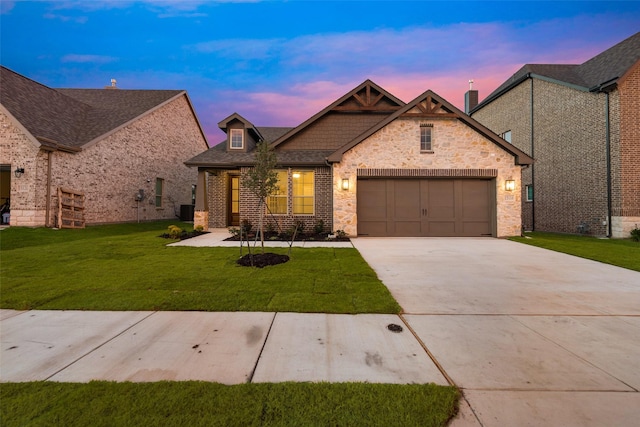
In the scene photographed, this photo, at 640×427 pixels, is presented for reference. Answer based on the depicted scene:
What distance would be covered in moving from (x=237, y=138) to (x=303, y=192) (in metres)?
4.68

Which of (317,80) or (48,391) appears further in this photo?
(317,80)

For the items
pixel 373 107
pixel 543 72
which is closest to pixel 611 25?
pixel 543 72

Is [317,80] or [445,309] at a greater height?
[317,80]

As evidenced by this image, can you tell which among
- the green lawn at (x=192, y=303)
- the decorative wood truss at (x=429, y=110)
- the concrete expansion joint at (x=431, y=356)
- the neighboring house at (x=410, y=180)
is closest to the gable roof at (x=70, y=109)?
the green lawn at (x=192, y=303)

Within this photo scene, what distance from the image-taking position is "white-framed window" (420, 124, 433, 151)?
462 inches

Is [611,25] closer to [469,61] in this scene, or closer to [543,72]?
[543,72]

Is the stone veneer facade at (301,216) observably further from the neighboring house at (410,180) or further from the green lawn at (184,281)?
the green lawn at (184,281)

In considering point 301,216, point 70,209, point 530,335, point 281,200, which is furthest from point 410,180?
point 70,209

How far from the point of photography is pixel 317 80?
27.6 metres

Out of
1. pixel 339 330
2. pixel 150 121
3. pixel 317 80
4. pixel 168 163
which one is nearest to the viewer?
pixel 339 330

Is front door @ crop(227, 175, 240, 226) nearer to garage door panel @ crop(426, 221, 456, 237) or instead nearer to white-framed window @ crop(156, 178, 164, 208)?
white-framed window @ crop(156, 178, 164, 208)

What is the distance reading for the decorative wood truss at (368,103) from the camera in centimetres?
1384

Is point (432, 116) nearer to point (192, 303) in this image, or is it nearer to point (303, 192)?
point (303, 192)

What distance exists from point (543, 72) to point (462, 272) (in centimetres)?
1795
